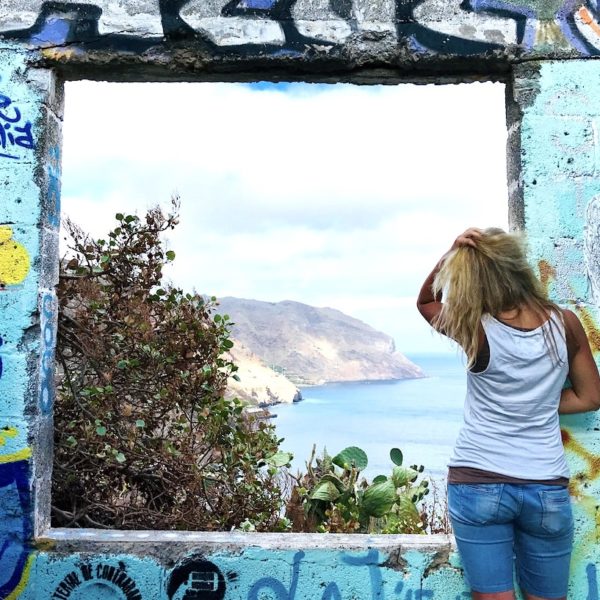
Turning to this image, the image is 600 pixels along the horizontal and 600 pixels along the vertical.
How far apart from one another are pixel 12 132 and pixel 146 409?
1776 millimetres

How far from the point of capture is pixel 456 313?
2.37 metres

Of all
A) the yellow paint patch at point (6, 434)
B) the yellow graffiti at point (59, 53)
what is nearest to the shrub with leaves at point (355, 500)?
the yellow paint patch at point (6, 434)

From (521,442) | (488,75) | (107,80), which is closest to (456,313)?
(521,442)

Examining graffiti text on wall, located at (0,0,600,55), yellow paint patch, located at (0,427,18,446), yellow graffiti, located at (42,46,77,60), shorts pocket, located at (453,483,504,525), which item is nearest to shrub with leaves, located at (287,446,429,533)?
yellow paint patch, located at (0,427,18,446)

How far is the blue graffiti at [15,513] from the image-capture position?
2.95 m

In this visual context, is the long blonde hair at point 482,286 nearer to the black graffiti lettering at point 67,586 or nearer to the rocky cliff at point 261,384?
the black graffiti lettering at point 67,586

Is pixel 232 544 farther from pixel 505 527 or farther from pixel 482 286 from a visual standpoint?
pixel 482 286

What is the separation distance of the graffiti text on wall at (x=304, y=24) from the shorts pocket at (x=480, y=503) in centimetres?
169

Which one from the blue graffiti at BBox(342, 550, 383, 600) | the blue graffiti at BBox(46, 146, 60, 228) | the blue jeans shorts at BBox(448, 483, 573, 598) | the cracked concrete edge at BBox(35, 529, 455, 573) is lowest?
the blue graffiti at BBox(342, 550, 383, 600)

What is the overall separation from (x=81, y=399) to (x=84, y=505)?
0.59 m

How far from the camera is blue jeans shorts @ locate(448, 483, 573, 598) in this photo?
7.50 ft

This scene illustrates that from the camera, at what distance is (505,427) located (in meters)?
2.35

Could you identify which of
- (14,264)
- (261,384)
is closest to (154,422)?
(14,264)

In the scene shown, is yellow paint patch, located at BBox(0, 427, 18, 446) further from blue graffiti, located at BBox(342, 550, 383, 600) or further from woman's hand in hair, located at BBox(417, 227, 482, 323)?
woman's hand in hair, located at BBox(417, 227, 482, 323)
